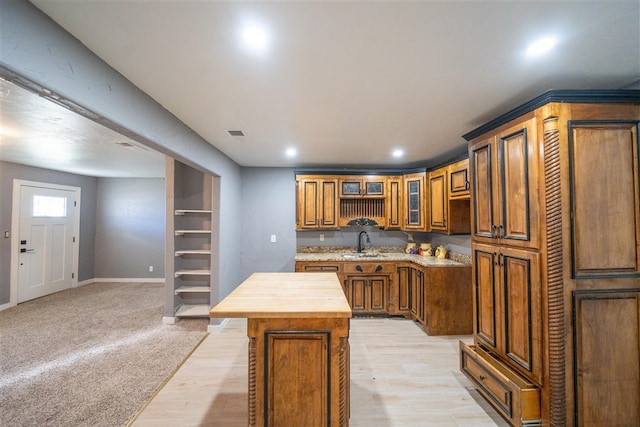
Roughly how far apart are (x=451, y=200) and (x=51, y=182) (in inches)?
284

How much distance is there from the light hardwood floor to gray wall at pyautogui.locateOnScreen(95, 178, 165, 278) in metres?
3.82

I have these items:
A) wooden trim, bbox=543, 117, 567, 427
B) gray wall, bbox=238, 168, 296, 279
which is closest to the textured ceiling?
wooden trim, bbox=543, 117, 567, 427

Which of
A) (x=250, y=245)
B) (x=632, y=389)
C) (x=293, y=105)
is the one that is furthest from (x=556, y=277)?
(x=250, y=245)

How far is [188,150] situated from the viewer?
2594 millimetres

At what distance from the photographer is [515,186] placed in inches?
72.6

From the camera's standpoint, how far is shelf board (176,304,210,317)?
3.69m

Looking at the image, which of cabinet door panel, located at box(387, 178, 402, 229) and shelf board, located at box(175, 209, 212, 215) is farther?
cabinet door panel, located at box(387, 178, 402, 229)

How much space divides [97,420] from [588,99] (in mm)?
4068

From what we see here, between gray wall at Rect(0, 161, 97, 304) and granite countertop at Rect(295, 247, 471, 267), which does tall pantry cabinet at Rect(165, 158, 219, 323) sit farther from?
gray wall at Rect(0, 161, 97, 304)

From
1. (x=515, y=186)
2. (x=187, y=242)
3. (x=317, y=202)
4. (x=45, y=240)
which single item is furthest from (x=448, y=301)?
(x=45, y=240)

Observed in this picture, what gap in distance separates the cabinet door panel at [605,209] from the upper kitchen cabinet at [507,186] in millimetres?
203

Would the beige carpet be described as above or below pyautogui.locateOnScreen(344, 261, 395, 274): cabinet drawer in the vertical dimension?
below

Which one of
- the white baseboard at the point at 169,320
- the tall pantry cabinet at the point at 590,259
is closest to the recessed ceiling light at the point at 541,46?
the tall pantry cabinet at the point at 590,259

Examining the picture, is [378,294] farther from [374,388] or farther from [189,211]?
[189,211]
